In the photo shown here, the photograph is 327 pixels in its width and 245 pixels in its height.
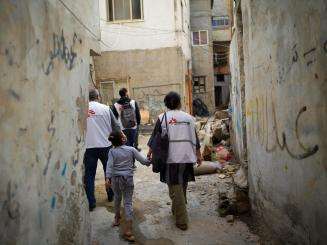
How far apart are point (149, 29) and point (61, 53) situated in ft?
46.7

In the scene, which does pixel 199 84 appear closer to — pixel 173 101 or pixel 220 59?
pixel 220 59

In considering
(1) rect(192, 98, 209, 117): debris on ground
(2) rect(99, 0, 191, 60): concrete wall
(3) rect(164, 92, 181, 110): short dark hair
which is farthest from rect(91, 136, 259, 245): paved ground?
(1) rect(192, 98, 209, 117): debris on ground

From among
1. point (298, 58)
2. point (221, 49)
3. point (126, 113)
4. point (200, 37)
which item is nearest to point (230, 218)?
point (298, 58)

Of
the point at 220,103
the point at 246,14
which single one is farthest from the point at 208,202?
the point at 220,103

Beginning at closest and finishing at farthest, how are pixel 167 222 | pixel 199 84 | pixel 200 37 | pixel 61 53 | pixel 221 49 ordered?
pixel 61 53 < pixel 167 222 < pixel 199 84 < pixel 200 37 < pixel 221 49

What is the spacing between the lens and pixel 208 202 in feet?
21.8

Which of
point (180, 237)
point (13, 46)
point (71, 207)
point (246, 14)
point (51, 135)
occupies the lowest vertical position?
point (180, 237)

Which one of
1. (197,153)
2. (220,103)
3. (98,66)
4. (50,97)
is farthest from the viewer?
(220,103)

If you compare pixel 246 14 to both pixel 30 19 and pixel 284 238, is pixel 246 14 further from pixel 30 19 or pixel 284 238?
pixel 30 19

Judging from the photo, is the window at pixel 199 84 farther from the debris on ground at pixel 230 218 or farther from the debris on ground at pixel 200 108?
the debris on ground at pixel 230 218

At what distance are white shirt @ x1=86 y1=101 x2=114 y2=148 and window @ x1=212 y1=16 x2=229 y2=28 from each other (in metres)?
23.6

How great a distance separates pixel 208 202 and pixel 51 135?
3933mm

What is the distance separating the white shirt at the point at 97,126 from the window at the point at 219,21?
23575 mm

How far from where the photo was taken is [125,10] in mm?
17734
